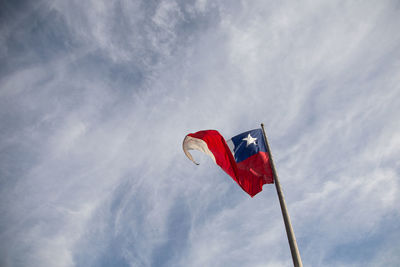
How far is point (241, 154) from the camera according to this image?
11203 millimetres

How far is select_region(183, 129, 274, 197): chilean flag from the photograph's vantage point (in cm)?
1025

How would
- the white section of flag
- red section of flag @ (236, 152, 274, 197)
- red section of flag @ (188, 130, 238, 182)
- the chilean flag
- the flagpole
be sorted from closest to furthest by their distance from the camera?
the flagpole, red section of flag @ (236, 152, 274, 197), the chilean flag, red section of flag @ (188, 130, 238, 182), the white section of flag

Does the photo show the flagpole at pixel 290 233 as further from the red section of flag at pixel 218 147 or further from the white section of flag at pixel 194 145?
the white section of flag at pixel 194 145

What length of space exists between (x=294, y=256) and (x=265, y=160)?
4.79m

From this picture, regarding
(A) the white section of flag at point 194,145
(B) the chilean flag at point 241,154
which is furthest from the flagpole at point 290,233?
(A) the white section of flag at point 194,145

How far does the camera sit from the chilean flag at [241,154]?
10.2 m

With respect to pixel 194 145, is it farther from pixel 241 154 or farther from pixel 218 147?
pixel 241 154

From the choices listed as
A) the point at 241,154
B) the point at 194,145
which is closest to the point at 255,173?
the point at 241,154

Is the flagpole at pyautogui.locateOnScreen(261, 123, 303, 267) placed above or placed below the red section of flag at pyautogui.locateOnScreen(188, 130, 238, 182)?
below

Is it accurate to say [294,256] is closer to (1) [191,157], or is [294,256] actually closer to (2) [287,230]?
(2) [287,230]

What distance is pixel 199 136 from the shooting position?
37.9 ft

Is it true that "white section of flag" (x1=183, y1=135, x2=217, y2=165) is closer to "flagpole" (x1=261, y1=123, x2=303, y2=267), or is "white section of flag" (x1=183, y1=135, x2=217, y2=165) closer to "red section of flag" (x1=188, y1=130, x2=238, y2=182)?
"red section of flag" (x1=188, y1=130, x2=238, y2=182)

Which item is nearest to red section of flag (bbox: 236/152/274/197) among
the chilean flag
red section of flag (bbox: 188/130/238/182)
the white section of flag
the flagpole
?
the chilean flag

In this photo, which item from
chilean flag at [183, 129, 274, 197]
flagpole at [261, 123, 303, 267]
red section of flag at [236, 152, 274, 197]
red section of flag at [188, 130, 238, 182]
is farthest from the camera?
red section of flag at [188, 130, 238, 182]
